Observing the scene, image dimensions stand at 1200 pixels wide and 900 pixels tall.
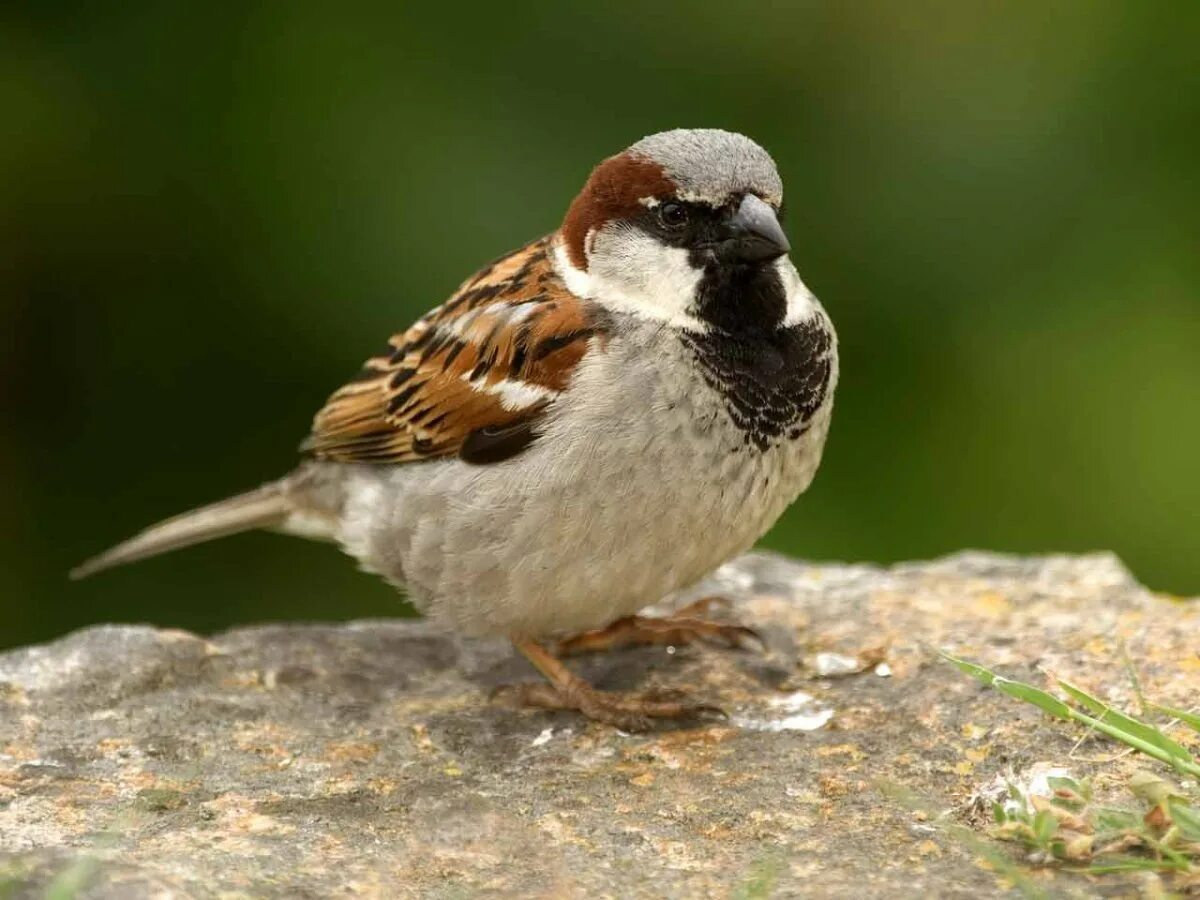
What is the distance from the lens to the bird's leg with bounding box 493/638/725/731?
3014mm

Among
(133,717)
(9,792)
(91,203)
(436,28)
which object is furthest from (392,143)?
(9,792)

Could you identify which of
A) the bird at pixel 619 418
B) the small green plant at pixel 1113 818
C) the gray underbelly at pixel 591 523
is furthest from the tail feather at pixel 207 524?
the small green plant at pixel 1113 818

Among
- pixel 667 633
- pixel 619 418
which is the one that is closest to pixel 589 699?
pixel 667 633

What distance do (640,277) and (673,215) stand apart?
Answer: 119 mm

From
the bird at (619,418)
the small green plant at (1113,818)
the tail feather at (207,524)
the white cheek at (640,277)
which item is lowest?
the tail feather at (207,524)

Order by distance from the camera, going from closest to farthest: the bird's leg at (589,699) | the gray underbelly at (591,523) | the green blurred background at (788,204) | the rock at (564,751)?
the rock at (564,751) → the gray underbelly at (591,523) → the bird's leg at (589,699) → the green blurred background at (788,204)

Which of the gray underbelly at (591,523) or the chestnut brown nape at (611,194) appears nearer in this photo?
the gray underbelly at (591,523)

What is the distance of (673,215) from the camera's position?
305 cm

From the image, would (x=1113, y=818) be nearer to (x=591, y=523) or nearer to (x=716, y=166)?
(x=591, y=523)

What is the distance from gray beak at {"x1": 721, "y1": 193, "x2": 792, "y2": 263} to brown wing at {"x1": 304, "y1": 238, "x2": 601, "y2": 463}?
266 mm

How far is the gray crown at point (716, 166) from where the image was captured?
298 centimetres

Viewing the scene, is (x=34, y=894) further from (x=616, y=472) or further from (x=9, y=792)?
(x=616, y=472)

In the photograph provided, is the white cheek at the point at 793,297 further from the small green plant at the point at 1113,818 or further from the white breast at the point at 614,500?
the small green plant at the point at 1113,818

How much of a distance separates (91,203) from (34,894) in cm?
216
